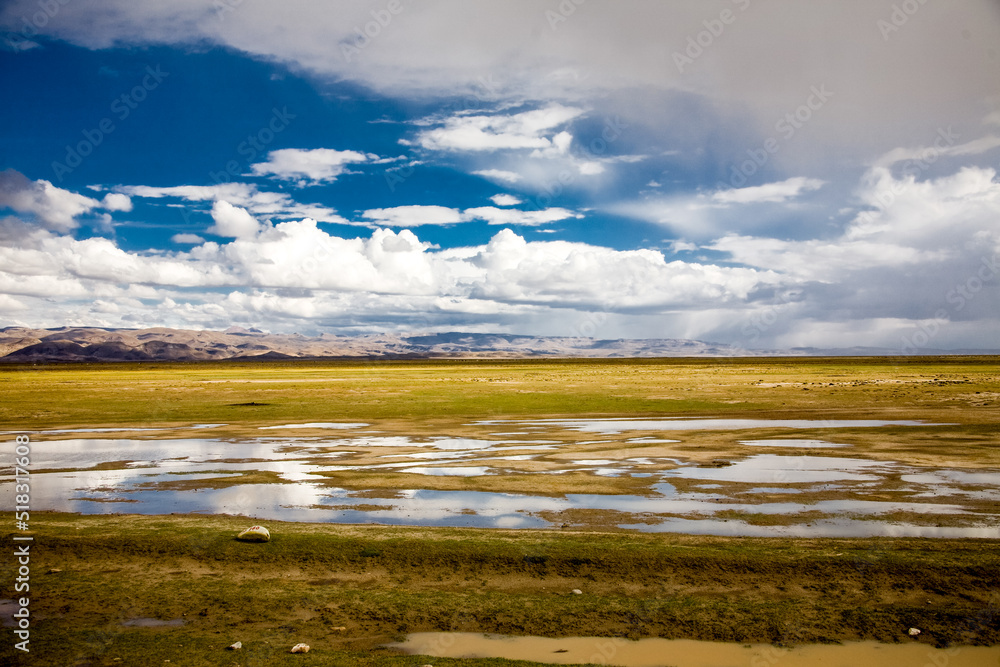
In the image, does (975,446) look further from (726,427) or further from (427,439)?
(427,439)

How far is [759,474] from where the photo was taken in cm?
2077

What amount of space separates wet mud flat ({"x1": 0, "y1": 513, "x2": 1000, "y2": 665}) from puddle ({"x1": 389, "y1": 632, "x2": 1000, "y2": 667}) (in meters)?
0.21

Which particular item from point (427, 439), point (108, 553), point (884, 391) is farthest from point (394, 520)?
point (884, 391)

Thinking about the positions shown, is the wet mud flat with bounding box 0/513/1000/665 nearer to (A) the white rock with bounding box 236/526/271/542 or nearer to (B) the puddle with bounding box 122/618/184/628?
(B) the puddle with bounding box 122/618/184/628

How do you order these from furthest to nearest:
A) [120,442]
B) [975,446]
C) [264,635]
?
[120,442] < [975,446] < [264,635]

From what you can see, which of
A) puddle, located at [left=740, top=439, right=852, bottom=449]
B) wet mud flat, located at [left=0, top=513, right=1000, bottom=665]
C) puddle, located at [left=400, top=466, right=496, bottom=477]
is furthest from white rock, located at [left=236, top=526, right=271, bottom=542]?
puddle, located at [left=740, top=439, right=852, bottom=449]

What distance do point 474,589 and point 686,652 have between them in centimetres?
380

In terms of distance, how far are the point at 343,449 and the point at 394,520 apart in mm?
12717

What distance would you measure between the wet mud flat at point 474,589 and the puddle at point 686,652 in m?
0.21

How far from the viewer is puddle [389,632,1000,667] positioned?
27.2ft

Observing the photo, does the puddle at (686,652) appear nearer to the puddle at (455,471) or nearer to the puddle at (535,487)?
the puddle at (535,487)

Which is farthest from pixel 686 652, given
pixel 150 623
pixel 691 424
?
pixel 691 424

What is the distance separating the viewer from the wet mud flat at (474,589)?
9000 mm

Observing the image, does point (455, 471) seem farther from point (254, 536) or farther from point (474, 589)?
point (474, 589)
